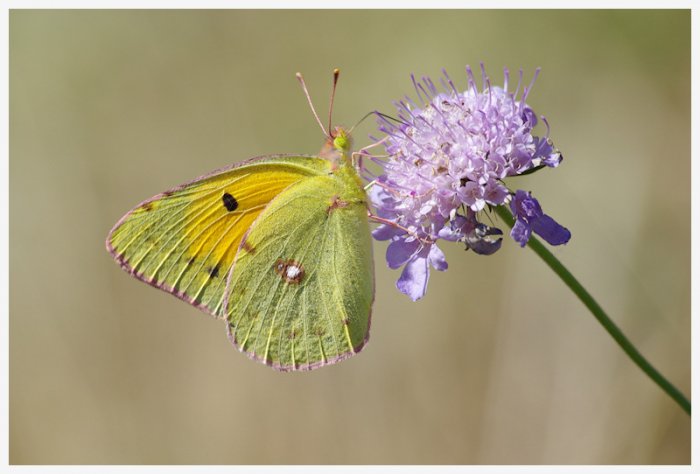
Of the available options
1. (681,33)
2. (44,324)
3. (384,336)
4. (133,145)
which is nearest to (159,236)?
(384,336)

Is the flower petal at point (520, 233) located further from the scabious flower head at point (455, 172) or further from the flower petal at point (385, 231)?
the flower petal at point (385, 231)

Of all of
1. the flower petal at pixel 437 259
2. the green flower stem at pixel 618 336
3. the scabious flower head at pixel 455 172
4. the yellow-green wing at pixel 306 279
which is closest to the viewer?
the green flower stem at pixel 618 336

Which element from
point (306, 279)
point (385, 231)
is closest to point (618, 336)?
point (385, 231)

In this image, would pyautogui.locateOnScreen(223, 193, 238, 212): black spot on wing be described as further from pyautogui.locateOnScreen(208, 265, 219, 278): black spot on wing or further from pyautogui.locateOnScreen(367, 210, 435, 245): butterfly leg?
pyautogui.locateOnScreen(367, 210, 435, 245): butterfly leg

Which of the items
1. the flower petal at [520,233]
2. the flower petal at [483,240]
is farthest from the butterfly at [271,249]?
the flower petal at [520,233]

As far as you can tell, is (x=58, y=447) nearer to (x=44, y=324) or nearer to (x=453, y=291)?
(x=44, y=324)

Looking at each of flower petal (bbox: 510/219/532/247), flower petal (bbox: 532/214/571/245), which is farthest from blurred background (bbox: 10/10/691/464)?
flower petal (bbox: 510/219/532/247)
